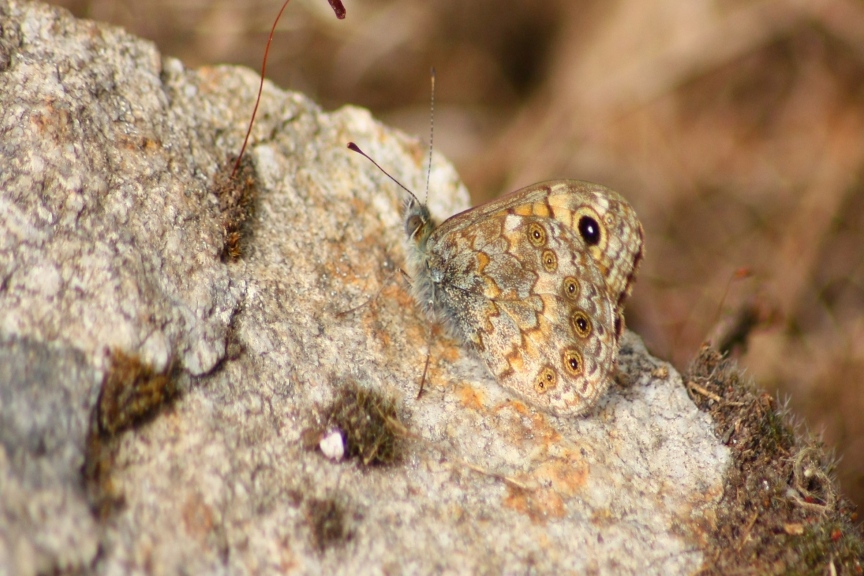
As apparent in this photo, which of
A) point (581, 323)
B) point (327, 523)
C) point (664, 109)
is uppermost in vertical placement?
point (664, 109)

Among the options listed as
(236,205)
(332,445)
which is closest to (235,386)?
(332,445)

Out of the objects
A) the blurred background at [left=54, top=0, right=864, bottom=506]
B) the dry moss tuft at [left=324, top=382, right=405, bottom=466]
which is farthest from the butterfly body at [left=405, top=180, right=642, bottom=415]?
the blurred background at [left=54, top=0, right=864, bottom=506]

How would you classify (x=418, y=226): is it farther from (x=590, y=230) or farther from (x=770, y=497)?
(x=770, y=497)

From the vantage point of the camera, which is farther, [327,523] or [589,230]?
[589,230]

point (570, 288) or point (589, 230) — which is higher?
point (589, 230)

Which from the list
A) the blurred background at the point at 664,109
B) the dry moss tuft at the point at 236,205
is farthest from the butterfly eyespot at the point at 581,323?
the blurred background at the point at 664,109

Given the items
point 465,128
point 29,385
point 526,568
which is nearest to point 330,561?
point 526,568

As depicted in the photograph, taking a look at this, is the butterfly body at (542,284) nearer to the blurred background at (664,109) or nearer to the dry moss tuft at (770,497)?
the dry moss tuft at (770,497)

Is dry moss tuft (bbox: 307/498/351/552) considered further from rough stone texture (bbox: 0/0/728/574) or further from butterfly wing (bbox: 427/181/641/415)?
butterfly wing (bbox: 427/181/641/415)
